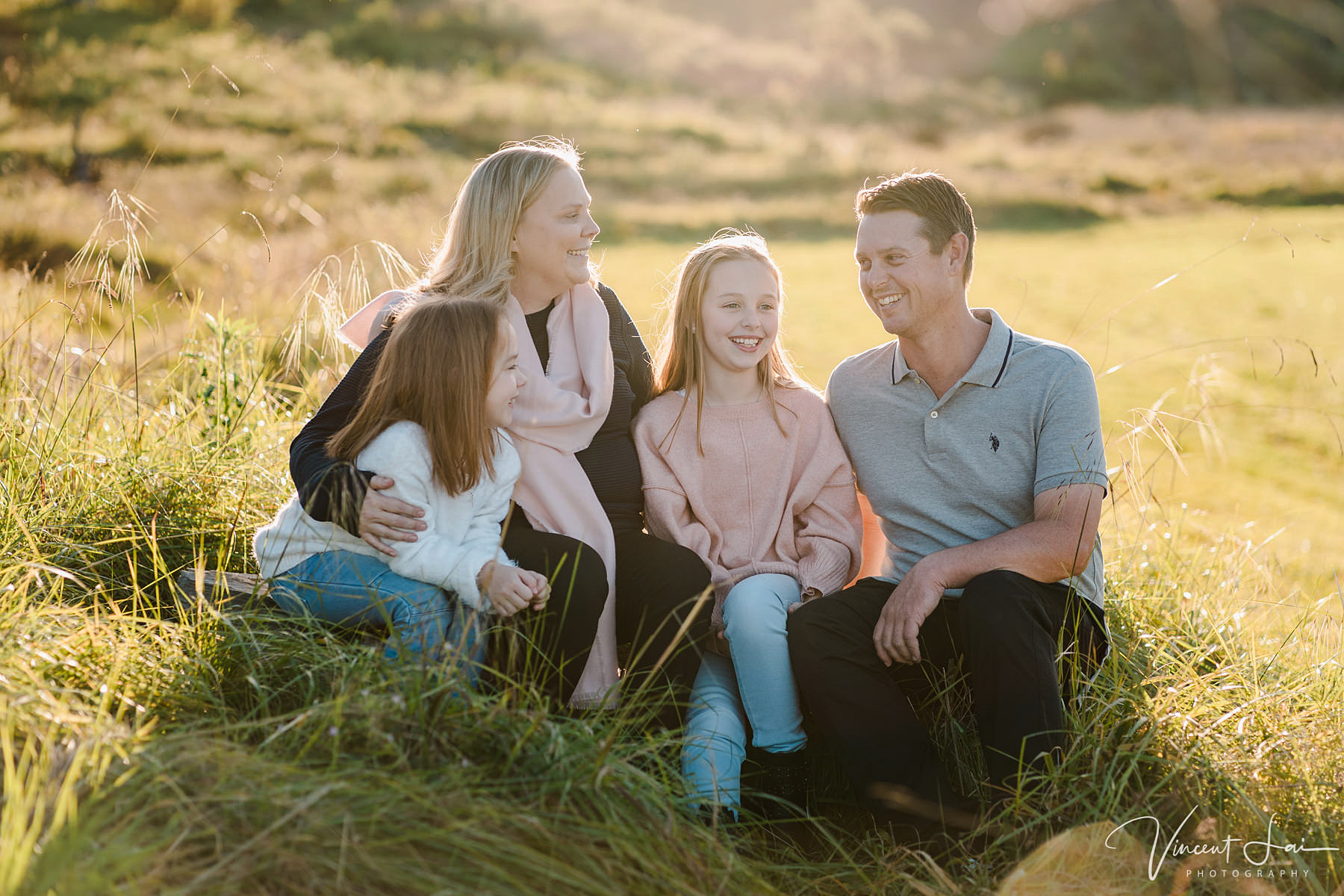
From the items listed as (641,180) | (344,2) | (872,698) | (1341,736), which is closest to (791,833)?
(872,698)

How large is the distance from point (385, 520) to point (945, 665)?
1.63 metres

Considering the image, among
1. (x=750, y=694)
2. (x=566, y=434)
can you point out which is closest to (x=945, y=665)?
(x=750, y=694)

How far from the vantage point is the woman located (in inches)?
110

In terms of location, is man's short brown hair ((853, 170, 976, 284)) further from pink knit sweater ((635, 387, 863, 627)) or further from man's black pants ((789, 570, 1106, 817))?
man's black pants ((789, 570, 1106, 817))

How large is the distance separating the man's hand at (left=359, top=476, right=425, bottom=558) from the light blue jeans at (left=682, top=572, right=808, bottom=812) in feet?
2.91

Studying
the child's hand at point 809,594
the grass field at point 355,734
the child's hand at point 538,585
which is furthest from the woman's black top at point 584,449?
the child's hand at point 809,594

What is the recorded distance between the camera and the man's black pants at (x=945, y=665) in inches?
102

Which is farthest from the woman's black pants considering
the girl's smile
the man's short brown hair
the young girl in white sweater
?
the man's short brown hair

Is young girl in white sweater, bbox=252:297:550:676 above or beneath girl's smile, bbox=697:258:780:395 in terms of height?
beneath

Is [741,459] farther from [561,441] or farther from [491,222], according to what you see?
[491,222]

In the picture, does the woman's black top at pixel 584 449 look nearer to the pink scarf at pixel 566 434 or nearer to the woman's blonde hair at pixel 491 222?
the pink scarf at pixel 566 434

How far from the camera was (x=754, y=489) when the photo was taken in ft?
11.0

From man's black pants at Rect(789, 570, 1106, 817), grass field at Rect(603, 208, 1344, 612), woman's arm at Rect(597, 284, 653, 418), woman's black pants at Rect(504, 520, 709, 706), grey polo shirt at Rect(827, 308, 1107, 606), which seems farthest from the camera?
grass field at Rect(603, 208, 1344, 612)

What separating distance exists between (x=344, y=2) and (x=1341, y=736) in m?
45.2
